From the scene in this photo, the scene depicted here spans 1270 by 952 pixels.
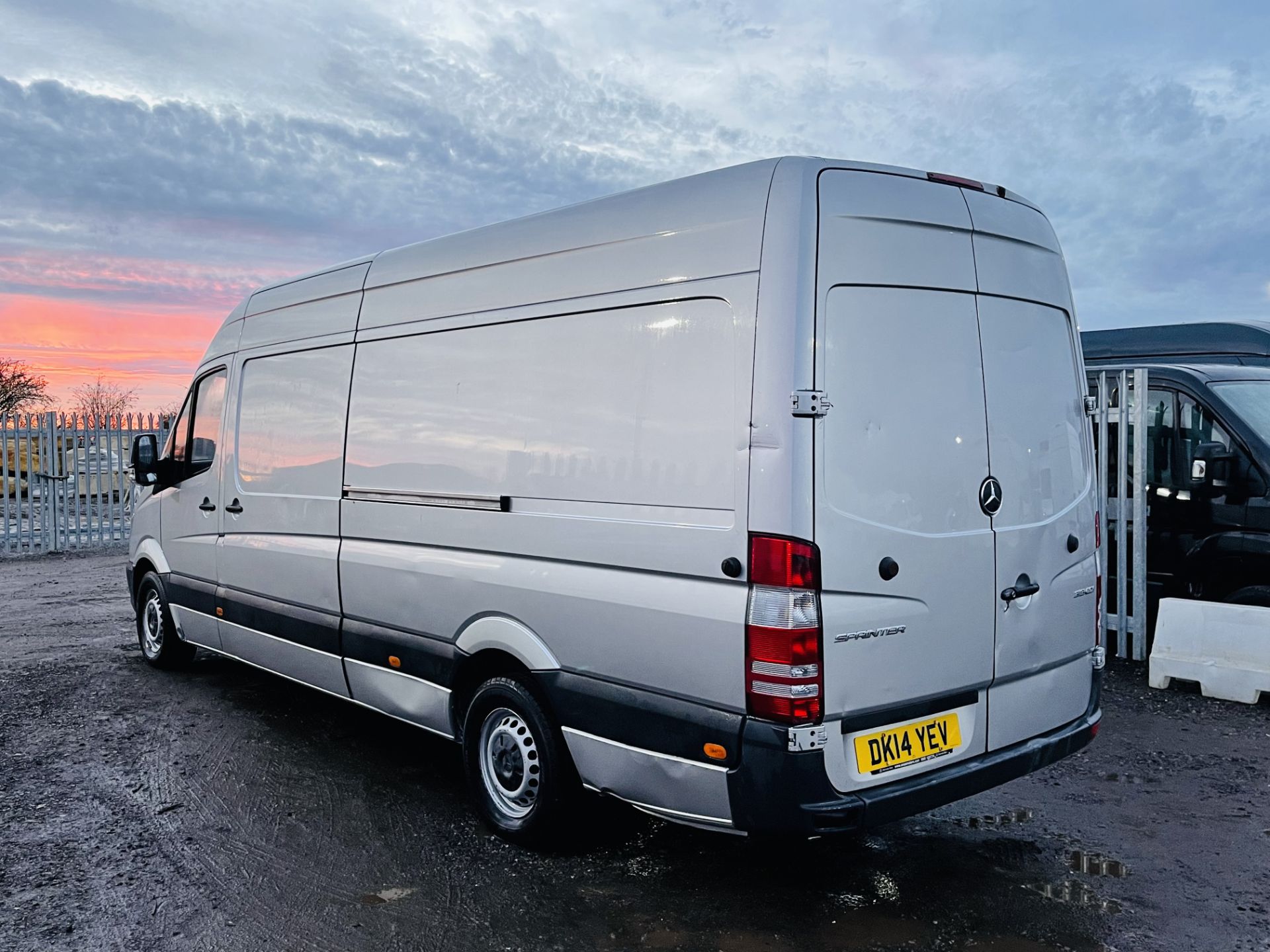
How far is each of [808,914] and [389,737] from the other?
2895 mm

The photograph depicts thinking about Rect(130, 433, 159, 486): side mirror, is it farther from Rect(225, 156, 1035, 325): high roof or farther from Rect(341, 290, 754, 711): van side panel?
Rect(225, 156, 1035, 325): high roof

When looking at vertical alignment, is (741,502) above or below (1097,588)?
above

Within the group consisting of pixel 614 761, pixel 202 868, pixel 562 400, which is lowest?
pixel 202 868

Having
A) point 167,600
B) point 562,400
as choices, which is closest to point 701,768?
point 562,400

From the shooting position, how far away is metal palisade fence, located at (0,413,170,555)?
50.3ft

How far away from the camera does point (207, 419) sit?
6.52m

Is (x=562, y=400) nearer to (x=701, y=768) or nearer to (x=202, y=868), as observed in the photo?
(x=701, y=768)

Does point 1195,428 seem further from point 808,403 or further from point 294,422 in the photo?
point 294,422

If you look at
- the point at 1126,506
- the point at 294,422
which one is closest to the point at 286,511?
the point at 294,422

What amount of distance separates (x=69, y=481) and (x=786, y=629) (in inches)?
607

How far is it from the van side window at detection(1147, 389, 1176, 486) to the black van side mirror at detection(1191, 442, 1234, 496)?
248mm

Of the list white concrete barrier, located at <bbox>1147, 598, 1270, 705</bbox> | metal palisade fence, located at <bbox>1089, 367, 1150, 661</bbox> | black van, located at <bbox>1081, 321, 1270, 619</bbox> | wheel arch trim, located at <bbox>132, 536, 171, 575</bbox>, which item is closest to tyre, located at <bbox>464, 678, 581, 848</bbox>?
wheel arch trim, located at <bbox>132, 536, 171, 575</bbox>

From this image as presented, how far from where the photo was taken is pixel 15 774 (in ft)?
16.7

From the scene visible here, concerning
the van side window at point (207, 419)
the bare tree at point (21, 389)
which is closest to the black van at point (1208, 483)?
the van side window at point (207, 419)
